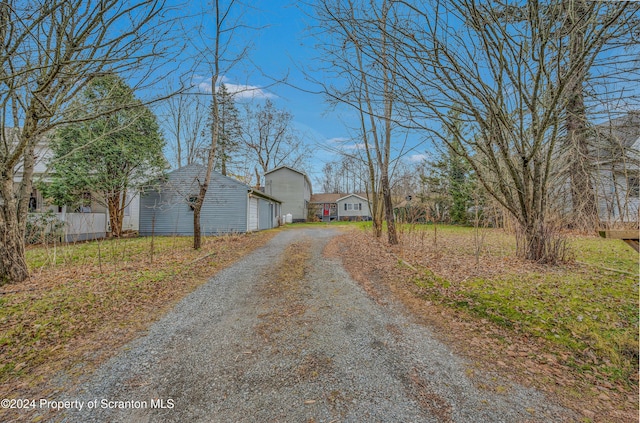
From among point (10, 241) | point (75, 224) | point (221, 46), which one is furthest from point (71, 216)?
point (221, 46)

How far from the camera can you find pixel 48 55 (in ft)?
10.2

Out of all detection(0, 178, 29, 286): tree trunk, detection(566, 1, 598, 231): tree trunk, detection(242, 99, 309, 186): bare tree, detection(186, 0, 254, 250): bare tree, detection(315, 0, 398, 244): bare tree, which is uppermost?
detection(242, 99, 309, 186): bare tree

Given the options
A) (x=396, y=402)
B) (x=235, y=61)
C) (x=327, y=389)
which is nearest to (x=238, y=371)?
(x=327, y=389)

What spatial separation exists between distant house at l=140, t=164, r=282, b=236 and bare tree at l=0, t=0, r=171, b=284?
919cm

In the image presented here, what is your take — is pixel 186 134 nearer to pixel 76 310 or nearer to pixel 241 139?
pixel 241 139

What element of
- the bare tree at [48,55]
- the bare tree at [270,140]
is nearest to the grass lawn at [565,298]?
the bare tree at [48,55]

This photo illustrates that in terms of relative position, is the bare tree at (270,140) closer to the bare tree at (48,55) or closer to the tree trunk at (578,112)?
the tree trunk at (578,112)

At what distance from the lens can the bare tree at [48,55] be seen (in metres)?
3.40

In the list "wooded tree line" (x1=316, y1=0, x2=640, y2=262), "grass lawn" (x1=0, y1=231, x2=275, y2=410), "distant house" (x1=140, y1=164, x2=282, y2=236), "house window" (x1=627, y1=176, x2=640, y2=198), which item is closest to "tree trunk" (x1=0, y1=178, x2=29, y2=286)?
"grass lawn" (x1=0, y1=231, x2=275, y2=410)

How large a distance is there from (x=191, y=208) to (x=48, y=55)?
1194cm

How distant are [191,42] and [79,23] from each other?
159cm

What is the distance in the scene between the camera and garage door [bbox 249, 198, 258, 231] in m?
15.3

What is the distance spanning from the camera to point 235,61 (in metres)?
8.26

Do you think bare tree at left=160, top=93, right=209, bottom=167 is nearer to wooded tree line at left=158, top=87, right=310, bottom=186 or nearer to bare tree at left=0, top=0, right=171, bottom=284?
wooded tree line at left=158, top=87, right=310, bottom=186
